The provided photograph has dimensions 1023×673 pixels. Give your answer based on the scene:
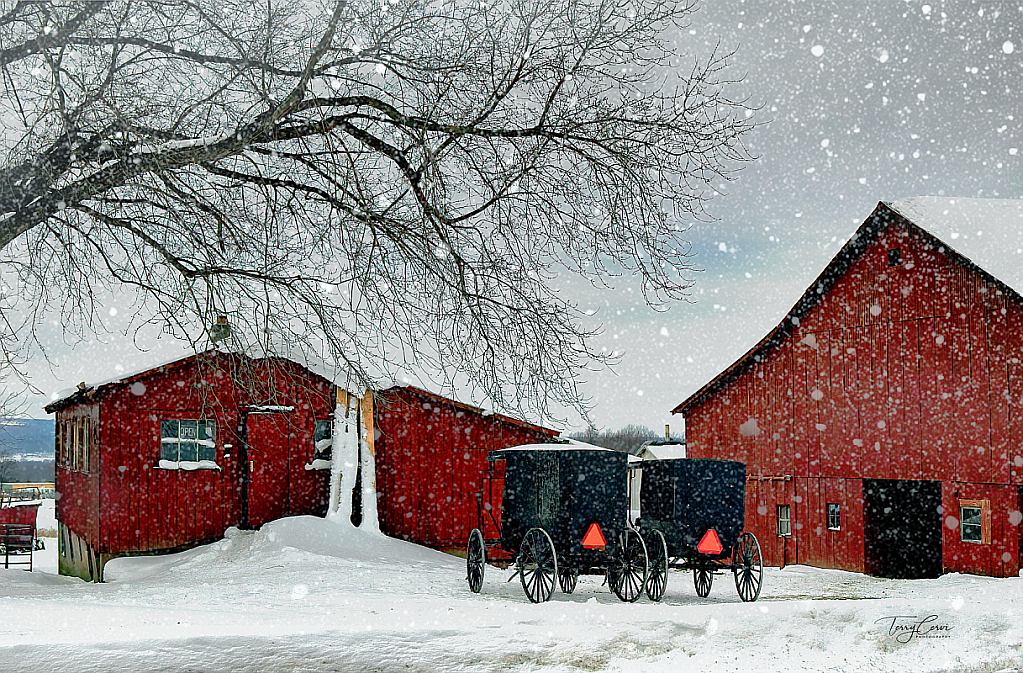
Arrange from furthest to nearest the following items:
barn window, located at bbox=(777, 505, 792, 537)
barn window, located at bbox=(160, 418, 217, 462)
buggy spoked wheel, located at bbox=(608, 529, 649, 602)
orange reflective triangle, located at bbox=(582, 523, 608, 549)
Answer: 1. barn window, located at bbox=(777, 505, 792, 537)
2. barn window, located at bbox=(160, 418, 217, 462)
3. buggy spoked wheel, located at bbox=(608, 529, 649, 602)
4. orange reflective triangle, located at bbox=(582, 523, 608, 549)

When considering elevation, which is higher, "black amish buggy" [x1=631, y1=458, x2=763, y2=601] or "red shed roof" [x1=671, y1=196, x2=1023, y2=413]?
"red shed roof" [x1=671, y1=196, x2=1023, y2=413]

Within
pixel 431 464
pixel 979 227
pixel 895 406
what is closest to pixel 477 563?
pixel 431 464

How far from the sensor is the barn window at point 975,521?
771 inches

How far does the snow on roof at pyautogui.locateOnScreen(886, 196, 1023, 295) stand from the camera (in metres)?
20.3

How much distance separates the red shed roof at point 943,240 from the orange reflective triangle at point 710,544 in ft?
28.9

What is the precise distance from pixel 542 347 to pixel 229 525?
1207cm

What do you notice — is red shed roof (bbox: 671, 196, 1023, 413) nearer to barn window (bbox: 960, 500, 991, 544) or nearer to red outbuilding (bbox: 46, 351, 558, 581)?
barn window (bbox: 960, 500, 991, 544)

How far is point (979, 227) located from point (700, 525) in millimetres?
11773

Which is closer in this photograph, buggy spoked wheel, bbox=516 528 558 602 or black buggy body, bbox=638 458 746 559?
buggy spoked wheel, bbox=516 528 558 602

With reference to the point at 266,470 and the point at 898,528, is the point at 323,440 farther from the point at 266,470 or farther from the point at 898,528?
the point at 898,528

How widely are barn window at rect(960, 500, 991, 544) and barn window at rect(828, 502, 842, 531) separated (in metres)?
3.19

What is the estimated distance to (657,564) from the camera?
47.5ft

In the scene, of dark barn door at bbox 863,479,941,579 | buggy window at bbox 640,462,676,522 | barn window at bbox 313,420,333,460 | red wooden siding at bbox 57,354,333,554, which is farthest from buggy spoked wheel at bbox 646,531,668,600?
dark barn door at bbox 863,479,941,579

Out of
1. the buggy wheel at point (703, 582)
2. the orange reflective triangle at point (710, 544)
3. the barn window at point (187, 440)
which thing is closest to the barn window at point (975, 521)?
the buggy wheel at point (703, 582)
